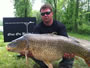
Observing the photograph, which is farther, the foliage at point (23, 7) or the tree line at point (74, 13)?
the tree line at point (74, 13)

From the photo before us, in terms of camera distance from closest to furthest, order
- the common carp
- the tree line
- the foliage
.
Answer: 1. the common carp
2. the foliage
3. the tree line

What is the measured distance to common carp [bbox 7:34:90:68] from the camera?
101 inches

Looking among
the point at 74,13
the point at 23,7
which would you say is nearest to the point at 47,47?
the point at 23,7

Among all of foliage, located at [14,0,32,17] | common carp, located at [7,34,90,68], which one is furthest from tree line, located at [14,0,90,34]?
common carp, located at [7,34,90,68]

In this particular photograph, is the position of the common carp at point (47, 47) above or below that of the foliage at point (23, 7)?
below

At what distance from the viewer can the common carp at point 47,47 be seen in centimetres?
257

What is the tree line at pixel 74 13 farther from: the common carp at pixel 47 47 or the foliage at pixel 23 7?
the common carp at pixel 47 47

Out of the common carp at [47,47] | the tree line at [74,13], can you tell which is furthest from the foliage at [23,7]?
the common carp at [47,47]

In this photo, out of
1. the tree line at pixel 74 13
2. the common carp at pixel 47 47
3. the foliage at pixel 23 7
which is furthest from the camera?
the tree line at pixel 74 13

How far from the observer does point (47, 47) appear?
2.58 meters

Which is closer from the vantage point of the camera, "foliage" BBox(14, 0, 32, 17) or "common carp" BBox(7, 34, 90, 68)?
"common carp" BBox(7, 34, 90, 68)

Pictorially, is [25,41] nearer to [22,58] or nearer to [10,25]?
[22,58]

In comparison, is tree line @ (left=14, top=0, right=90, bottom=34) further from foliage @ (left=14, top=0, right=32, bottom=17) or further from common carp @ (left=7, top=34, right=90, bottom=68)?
common carp @ (left=7, top=34, right=90, bottom=68)

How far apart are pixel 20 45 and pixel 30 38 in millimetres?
172
